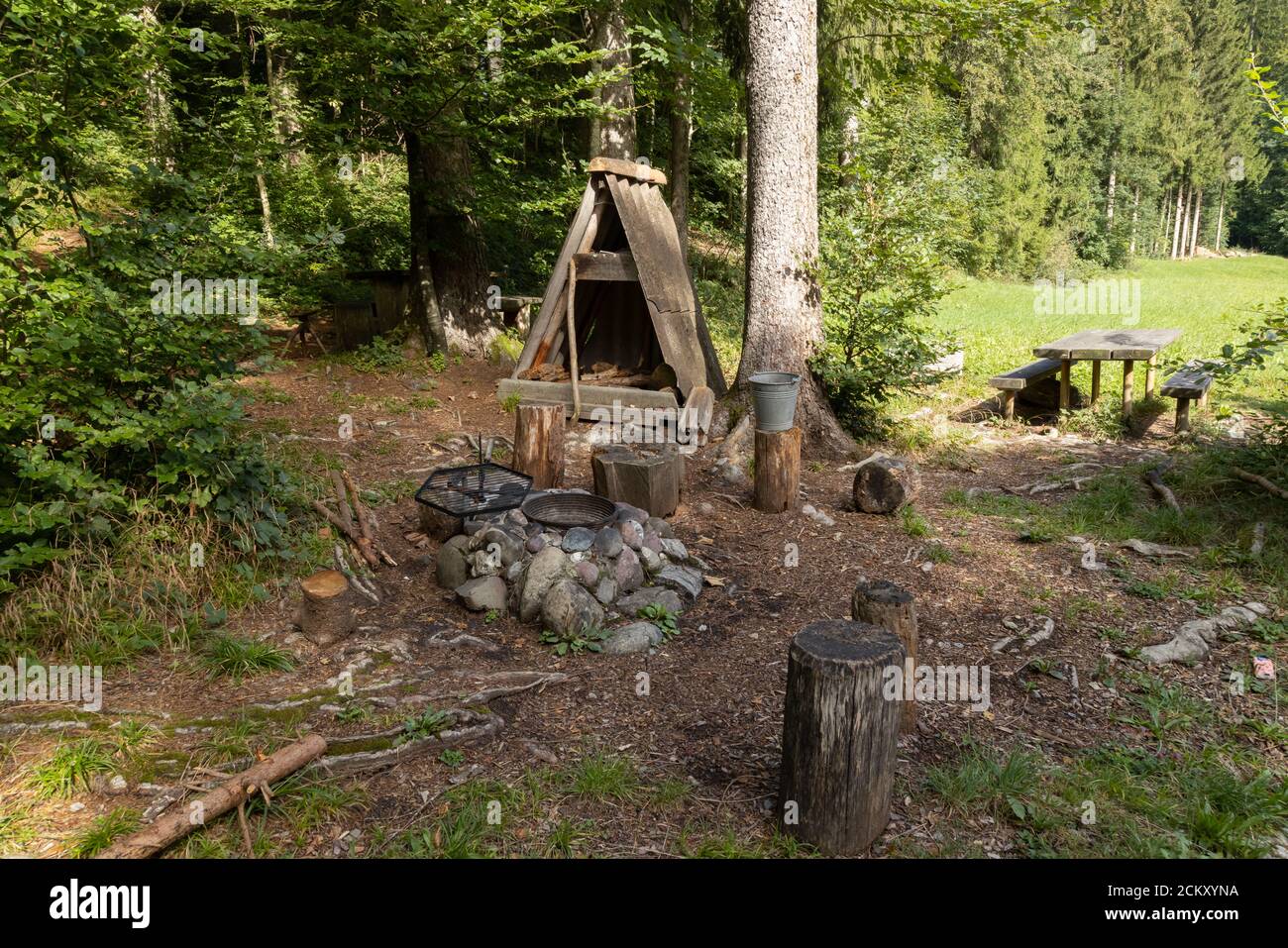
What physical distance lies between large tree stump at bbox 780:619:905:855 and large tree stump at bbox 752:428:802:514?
338 centimetres

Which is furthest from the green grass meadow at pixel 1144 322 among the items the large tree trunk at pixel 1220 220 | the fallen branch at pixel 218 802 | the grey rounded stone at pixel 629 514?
the large tree trunk at pixel 1220 220

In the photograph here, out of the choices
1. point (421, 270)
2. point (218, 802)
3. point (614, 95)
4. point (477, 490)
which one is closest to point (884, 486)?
point (477, 490)

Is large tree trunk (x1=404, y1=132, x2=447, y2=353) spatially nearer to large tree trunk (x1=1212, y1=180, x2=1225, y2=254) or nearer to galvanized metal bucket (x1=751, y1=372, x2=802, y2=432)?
galvanized metal bucket (x1=751, y1=372, x2=802, y2=432)

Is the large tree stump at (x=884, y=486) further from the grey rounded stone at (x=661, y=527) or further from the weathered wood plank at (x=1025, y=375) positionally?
the weathered wood plank at (x=1025, y=375)

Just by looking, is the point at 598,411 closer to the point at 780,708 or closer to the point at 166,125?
the point at 780,708

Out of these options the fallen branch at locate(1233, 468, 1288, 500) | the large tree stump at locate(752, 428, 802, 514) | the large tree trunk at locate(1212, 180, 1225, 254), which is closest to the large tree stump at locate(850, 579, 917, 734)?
the large tree stump at locate(752, 428, 802, 514)

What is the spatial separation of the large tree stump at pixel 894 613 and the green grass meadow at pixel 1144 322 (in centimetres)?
407

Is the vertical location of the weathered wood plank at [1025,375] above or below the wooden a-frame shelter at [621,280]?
below

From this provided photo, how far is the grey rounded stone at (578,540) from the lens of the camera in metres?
5.23

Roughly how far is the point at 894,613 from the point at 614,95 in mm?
9567

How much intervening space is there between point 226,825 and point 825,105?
57.6 ft

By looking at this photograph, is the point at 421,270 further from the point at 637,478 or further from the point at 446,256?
the point at 637,478

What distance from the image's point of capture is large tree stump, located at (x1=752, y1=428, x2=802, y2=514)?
650cm
